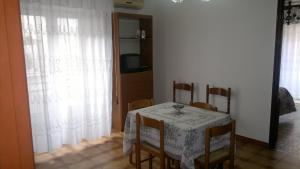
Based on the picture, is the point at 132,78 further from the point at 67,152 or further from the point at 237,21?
the point at 237,21

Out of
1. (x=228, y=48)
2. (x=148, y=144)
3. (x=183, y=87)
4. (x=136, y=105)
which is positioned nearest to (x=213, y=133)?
(x=148, y=144)

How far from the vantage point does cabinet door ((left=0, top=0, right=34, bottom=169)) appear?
19.9 inches

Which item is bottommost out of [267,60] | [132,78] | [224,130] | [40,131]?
[40,131]

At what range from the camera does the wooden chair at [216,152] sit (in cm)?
211

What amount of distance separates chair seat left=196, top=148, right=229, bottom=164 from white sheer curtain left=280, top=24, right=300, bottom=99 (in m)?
4.84

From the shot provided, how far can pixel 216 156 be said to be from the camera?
2.33 m

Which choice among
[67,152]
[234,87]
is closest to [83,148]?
[67,152]

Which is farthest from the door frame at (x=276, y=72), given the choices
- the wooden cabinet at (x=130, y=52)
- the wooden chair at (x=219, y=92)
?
the wooden cabinet at (x=130, y=52)

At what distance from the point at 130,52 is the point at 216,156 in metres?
2.82

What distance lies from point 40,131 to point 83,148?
66cm

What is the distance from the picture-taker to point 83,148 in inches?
142

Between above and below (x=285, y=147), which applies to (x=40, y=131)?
above

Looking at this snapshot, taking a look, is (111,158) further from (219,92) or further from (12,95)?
(12,95)

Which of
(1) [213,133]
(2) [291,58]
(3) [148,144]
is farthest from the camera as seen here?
(2) [291,58]
